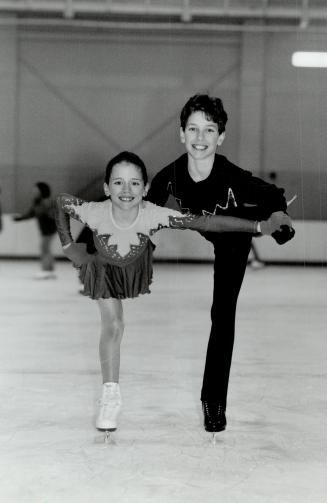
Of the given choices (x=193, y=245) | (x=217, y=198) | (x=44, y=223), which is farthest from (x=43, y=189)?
(x=217, y=198)

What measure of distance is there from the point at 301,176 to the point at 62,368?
9.87 m

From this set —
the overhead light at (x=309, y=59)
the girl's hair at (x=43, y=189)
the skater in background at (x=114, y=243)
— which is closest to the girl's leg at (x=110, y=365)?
the skater in background at (x=114, y=243)

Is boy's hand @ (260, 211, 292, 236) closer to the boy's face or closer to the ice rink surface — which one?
the boy's face

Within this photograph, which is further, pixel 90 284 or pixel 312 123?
pixel 312 123

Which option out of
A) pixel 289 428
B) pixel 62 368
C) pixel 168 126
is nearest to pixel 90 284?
pixel 289 428

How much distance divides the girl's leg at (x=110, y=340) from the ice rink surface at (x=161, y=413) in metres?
0.24

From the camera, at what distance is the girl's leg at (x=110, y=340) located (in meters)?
2.94

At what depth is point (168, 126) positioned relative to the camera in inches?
564

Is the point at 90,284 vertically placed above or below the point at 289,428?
above

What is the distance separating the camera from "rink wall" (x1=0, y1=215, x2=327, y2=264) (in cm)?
1339

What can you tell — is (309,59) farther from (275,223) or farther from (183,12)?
(275,223)

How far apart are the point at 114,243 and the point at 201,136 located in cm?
46

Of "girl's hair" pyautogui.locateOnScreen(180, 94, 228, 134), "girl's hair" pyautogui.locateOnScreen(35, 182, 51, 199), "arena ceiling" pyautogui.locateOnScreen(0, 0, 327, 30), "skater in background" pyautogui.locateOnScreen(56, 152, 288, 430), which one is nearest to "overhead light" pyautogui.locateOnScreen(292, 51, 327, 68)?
"arena ceiling" pyautogui.locateOnScreen(0, 0, 327, 30)

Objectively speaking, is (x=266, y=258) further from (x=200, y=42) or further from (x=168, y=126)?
(x=200, y=42)
